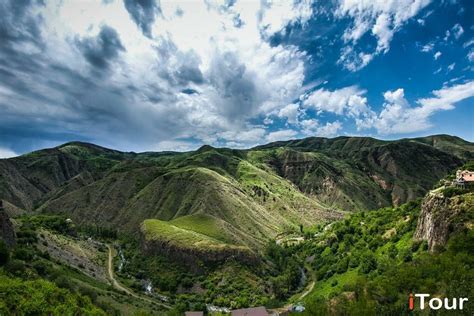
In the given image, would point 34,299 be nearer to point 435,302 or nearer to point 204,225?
point 435,302

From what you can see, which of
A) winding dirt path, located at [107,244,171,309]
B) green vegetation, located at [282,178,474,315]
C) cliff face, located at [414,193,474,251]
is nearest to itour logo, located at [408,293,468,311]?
green vegetation, located at [282,178,474,315]

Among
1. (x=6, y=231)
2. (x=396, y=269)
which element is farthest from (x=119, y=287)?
(x=396, y=269)

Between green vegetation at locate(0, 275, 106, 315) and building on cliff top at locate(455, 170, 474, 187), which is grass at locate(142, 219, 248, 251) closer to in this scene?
green vegetation at locate(0, 275, 106, 315)

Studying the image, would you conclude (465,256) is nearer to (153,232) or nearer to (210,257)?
(210,257)

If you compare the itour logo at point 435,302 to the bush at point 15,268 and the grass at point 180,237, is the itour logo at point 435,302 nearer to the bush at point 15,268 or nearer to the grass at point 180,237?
the bush at point 15,268

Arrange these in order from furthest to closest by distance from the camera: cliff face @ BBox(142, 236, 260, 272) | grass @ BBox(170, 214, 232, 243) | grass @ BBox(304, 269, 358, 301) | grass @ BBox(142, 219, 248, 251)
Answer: grass @ BBox(170, 214, 232, 243) < grass @ BBox(142, 219, 248, 251) < cliff face @ BBox(142, 236, 260, 272) < grass @ BBox(304, 269, 358, 301)

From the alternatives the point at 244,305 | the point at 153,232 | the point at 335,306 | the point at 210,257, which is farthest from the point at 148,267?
the point at 335,306
